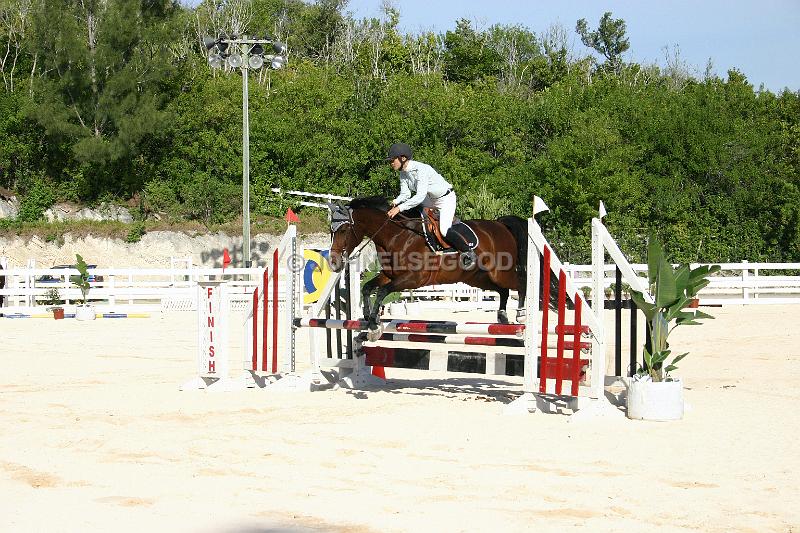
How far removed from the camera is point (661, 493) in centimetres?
571

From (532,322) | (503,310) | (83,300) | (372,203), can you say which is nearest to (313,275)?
(83,300)

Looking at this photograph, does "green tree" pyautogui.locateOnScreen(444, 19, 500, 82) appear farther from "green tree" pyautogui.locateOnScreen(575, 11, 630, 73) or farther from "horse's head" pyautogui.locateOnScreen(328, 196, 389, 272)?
"horse's head" pyautogui.locateOnScreen(328, 196, 389, 272)

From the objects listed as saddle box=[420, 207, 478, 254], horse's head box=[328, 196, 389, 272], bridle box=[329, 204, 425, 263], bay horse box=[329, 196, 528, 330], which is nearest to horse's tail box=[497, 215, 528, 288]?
bay horse box=[329, 196, 528, 330]

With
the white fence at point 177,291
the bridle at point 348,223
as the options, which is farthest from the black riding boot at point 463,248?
the white fence at point 177,291

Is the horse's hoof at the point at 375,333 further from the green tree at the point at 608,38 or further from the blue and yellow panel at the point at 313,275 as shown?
the green tree at the point at 608,38

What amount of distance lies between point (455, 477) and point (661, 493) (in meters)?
1.19

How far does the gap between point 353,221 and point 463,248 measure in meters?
1.07

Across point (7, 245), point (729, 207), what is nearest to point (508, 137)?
point (729, 207)

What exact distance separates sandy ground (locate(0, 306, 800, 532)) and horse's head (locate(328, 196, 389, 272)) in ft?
4.73

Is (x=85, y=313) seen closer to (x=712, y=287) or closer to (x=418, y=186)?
(x=418, y=186)

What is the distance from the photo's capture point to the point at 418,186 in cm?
949

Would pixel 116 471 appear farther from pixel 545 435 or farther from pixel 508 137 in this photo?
pixel 508 137

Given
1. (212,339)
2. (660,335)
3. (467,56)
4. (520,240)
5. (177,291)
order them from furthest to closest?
(467,56) → (177,291) → (212,339) → (520,240) → (660,335)

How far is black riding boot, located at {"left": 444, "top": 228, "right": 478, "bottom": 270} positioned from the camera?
9.73 metres
